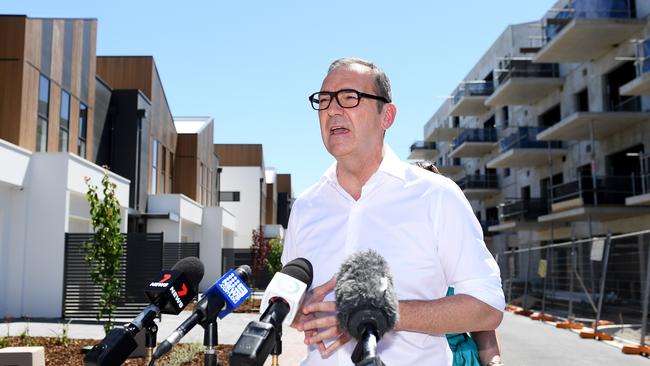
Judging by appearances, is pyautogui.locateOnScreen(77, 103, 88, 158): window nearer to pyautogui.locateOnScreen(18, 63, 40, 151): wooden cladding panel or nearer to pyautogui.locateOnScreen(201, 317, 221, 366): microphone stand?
pyautogui.locateOnScreen(18, 63, 40, 151): wooden cladding panel

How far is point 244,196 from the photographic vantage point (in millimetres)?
54625

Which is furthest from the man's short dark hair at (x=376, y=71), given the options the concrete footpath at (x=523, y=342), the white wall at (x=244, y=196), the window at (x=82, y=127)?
the white wall at (x=244, y=196)

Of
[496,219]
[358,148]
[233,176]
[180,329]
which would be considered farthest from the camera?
[233,176]

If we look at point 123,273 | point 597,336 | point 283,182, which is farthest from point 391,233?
point 283,182

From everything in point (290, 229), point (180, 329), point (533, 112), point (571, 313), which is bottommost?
point (571, 313)

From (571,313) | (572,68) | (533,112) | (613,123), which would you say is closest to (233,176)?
(533,112)

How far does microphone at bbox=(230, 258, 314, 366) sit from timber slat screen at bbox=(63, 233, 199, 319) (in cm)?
1646

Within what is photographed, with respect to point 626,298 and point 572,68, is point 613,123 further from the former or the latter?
point 626,298

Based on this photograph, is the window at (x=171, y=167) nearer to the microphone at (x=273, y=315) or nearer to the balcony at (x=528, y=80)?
the balcony at (x=528, y=80)

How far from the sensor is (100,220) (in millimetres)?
11773

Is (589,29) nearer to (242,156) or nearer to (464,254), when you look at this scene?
(464,254)

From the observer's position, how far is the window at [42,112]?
20.3 meters

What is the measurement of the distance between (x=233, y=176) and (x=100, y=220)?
143 feet

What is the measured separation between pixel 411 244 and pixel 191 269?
1.17 m
